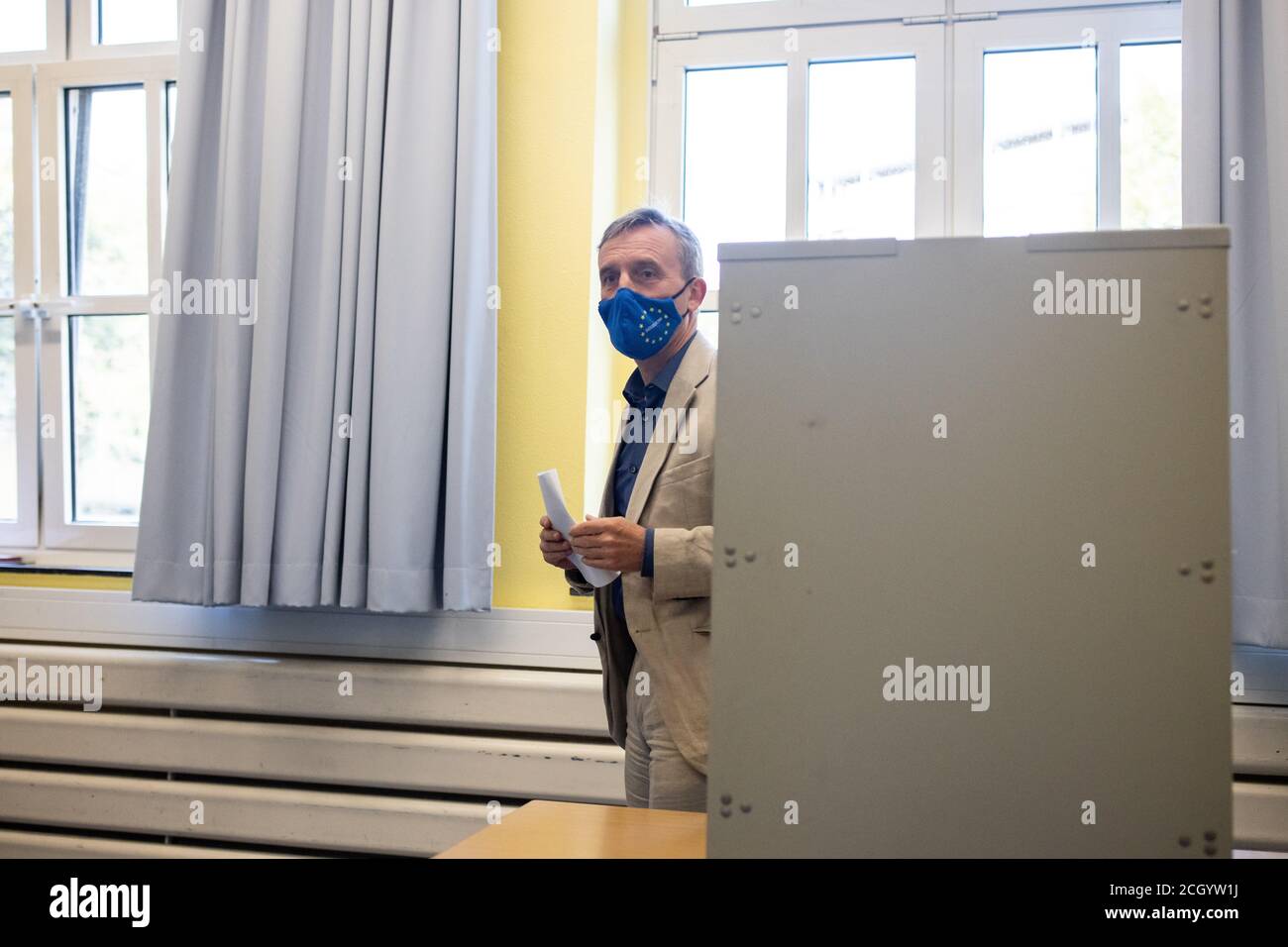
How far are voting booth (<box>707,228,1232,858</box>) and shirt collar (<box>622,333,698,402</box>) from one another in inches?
34.4

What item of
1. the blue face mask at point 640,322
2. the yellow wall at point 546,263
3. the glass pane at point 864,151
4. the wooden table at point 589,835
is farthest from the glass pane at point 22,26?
the wooden table at point 589,835

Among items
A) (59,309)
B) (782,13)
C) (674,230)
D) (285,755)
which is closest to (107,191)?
(59,309)

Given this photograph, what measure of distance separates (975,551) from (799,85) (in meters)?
2.14

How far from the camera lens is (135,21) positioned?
10.3 ft

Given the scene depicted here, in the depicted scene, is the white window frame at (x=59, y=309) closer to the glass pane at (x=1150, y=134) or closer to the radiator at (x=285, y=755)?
the radiator at (x=285, y=755)

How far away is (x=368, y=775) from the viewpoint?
104 inches

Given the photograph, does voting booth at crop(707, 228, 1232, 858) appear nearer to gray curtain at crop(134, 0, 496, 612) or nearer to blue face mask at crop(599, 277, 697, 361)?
blue face mask at crop(599, 277, 697, 361)

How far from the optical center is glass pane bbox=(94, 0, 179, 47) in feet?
10.2

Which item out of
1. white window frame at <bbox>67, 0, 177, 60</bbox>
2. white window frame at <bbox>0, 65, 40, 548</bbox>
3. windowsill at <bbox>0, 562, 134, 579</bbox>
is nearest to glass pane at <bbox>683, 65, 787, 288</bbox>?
white window frame at <bbox>67, 0, 177, 60</bbox>

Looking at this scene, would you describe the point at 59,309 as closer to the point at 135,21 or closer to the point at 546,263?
the point at 135,21

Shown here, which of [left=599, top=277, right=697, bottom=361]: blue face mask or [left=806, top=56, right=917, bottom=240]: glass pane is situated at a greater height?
[left=806, top=56, right=917, bottom=240]: glass pane

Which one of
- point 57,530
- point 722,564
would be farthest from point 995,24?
point 57,530

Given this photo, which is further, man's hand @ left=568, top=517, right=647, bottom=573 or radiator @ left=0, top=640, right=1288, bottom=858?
radiator @ left=0, top=640, right=1288, bottom=858
